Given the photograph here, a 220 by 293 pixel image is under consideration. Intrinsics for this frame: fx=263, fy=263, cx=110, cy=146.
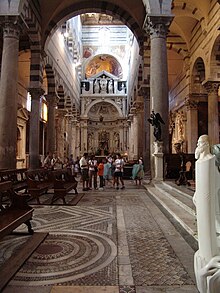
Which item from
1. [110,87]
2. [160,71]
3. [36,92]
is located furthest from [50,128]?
[110,87]

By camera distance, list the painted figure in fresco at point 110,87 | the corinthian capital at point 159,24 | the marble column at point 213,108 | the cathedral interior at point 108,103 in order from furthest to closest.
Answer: the painted figure in fresco at point 110,87, the marble column at point 213,108, the corinthian capital at point 159,24, the cathedral interior at point 108,103

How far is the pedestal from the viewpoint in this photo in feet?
30.7

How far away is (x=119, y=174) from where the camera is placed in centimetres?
1100

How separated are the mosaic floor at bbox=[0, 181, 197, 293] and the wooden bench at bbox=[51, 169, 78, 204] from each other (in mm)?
1529

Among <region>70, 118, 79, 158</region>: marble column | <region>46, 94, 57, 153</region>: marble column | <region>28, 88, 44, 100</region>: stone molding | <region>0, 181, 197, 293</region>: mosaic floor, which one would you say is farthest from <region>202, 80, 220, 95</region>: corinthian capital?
<region>70, 118, 79, 158</region>: marble column

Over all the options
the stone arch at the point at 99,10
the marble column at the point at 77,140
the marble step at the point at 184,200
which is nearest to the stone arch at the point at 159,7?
the stone arch at the point at 99,10

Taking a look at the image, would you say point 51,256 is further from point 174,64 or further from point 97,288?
point 174,64

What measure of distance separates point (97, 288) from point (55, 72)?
17.6m

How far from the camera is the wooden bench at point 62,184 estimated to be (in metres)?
7.14

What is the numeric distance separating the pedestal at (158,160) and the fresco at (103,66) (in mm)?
28927

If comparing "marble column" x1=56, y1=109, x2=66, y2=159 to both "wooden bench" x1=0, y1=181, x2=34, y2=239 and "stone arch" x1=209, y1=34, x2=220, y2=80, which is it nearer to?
"stone arch" x1=209, y1=34, x2=220, y2=80

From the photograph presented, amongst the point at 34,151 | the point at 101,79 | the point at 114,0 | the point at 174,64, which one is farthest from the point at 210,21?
the point at 101,79

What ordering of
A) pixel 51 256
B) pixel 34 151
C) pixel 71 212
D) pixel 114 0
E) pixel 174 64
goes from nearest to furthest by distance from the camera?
pixel 51 256 → pixel 71 212 → pixel 34 151 → pixel 114 0 → pixel 174 64

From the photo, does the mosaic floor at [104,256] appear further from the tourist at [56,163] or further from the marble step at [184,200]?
the tourist at [56,163]
